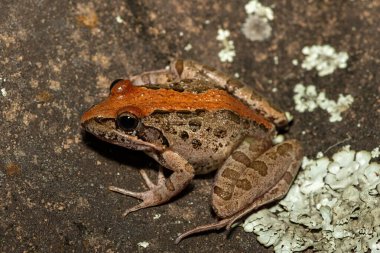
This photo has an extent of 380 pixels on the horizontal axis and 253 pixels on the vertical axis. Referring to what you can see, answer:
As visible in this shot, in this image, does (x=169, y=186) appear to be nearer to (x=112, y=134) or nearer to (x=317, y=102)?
(x=112, y=134)

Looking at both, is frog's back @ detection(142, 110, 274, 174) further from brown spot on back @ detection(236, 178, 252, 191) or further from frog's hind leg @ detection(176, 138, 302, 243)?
brown spot on back @ detection(236, 178, 252, 191)

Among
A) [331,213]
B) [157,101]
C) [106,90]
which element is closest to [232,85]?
[157,101]

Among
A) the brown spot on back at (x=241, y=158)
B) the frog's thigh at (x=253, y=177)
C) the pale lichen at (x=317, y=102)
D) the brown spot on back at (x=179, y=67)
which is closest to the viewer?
the frog's thigh at (x=253, y=177)

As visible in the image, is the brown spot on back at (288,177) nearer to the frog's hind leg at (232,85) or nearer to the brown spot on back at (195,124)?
the frog's hind leg at (232,85)

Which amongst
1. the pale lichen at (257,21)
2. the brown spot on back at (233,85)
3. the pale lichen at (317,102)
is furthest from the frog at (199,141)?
the pale lichen at (257,21)

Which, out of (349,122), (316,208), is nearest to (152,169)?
(316,208)
